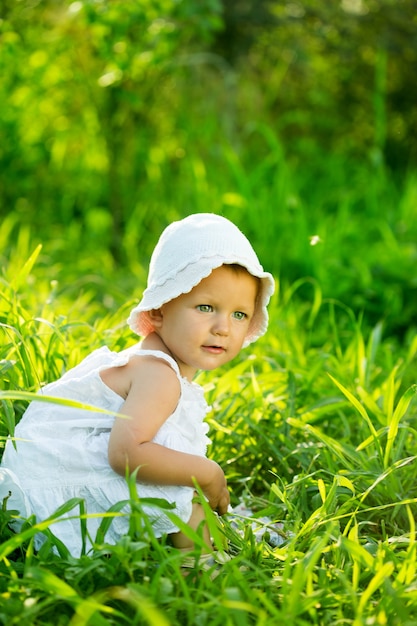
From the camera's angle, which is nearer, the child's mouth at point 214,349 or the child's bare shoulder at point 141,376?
the child's bare shoulder at point 141,376

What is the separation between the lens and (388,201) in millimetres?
5723

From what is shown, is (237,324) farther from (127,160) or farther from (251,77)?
(251,77)

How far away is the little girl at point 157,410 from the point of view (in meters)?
2.09

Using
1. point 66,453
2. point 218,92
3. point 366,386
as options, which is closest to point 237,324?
point 66,453

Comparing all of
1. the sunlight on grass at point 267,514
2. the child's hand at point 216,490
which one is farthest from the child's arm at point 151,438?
the sunlight on grass at point 267,514

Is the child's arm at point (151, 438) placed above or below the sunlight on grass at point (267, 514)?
above

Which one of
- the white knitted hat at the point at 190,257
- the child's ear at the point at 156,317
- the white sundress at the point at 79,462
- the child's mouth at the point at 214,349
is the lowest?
the white sundress at the point at 79,462

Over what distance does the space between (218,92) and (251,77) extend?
1.35 ft

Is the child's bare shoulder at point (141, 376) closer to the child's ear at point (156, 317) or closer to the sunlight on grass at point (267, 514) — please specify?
the child's ear at point (156, 317)

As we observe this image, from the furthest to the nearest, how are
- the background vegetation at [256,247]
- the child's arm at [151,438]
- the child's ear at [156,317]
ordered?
the child's ear at [156,317] < the child's arm at [151,438] < the background vegetation at [256,247]

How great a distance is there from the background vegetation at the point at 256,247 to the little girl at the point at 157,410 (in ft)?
0.36

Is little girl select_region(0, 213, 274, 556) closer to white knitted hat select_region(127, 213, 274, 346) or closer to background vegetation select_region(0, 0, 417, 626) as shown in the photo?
white knitted hat select_region(127, 213, 274, 346)

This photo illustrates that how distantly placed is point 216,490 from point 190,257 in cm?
56

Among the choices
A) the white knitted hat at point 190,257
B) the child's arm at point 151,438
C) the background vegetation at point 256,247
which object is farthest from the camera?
the white knitted hat at point 190,257
